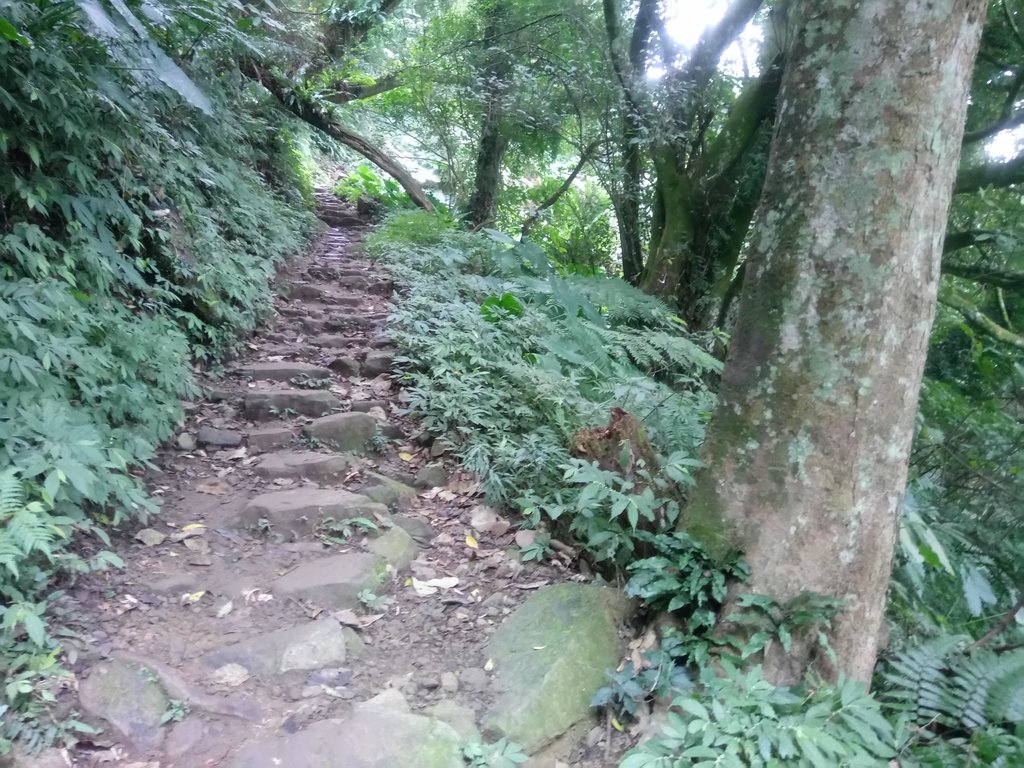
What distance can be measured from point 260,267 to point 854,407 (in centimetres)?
599

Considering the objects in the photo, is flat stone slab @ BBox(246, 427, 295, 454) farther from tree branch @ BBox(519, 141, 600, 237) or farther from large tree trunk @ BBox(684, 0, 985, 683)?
tree branch @ BBox(519, 141, 600, 237)

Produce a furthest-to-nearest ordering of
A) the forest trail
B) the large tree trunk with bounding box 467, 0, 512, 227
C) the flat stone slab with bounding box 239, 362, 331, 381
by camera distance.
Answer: the large tree trunk with bounding box 467, 0, 512, 227
the flat stone slab with bounding box 239, 362, 331, 381
the forest trail

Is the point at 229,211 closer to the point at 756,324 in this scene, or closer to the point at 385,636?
the point at 385,636

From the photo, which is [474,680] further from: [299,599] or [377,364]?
[377,364]

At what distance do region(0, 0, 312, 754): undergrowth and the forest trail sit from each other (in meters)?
0.23

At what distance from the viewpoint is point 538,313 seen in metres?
6.17

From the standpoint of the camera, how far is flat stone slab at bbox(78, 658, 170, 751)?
2.37 metres

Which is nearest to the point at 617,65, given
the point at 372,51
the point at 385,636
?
the point at 372,51

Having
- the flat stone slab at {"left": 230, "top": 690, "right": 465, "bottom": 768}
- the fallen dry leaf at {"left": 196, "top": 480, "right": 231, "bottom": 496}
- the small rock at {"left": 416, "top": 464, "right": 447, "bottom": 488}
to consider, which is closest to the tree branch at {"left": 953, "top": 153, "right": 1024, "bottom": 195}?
the small rock at {"left": 416, "top": 464, "right": 447, "bottom": 488}

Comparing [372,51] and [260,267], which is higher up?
[372,51]

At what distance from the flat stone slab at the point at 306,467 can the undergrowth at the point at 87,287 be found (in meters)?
0.63

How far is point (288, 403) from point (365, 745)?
10.2ft

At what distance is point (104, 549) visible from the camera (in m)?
3.20

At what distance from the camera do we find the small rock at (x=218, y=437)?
4.54m
